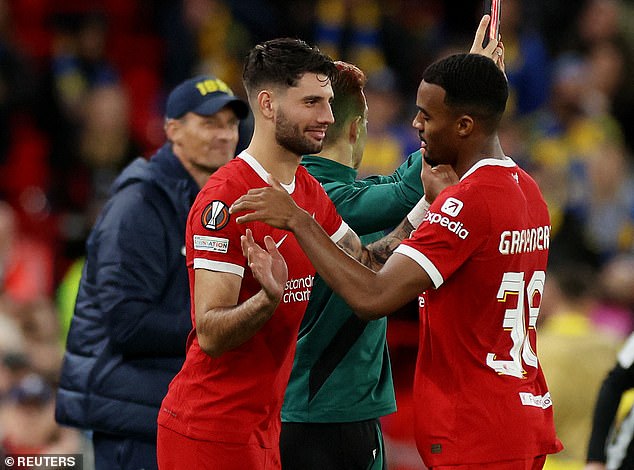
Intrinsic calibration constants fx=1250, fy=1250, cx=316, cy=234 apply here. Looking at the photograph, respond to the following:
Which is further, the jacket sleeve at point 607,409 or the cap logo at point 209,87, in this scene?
the cap logo at point 209,87

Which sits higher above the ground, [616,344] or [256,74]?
[256,74]

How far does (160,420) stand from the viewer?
14.1ft

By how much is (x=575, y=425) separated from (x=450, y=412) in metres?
3.43

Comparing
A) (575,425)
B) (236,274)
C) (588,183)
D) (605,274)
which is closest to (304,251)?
(236,274)

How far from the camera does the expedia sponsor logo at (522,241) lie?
4.02 metres

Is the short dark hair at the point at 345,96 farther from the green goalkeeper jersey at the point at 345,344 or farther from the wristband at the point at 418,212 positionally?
the wristband at the point at 418,212

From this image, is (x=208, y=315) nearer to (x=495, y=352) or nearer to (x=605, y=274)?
(x=495, y=352)

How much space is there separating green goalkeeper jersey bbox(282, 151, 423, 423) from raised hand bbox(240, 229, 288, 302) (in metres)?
0.94

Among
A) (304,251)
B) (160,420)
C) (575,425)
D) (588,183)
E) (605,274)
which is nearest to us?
(304,251)

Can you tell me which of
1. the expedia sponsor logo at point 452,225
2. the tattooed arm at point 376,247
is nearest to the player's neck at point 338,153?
the tattooed arm at point 376,247

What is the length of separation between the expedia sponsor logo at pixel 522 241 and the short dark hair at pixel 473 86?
1.26 ft

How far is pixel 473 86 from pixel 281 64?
27.6 inches

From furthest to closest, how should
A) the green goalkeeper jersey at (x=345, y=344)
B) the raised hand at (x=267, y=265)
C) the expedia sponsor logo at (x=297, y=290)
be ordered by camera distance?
the green goalkeeper jersey at (x=345, y=344) → the expedia sponsor logo at (x=297, y=290) → the raised hand at (x=267, y=265)

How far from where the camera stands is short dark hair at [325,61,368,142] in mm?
5109
